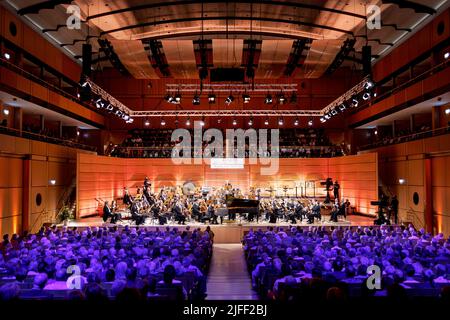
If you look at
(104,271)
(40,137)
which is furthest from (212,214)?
(104,271)

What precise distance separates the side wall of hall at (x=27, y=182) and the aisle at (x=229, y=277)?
27.3 feet

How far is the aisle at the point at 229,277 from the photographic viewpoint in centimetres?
881

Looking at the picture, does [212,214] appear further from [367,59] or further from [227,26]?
[367,59]

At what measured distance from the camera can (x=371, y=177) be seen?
20.5 m

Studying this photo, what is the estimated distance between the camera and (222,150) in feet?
84.6

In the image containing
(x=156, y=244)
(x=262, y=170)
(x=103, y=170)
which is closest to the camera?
(x=156, y=244)

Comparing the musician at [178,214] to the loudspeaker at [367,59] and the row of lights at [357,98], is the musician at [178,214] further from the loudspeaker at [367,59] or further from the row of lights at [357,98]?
the loudspeaker at [367,59]

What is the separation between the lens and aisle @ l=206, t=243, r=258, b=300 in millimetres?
8812

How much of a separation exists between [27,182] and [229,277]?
421 inches

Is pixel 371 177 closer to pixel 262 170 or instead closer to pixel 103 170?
pixel 262 170

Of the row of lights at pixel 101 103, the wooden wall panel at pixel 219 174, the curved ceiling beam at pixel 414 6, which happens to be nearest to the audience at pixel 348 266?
the curved ceiling beam at pixel 414 6

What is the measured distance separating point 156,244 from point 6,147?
27.5 ft
